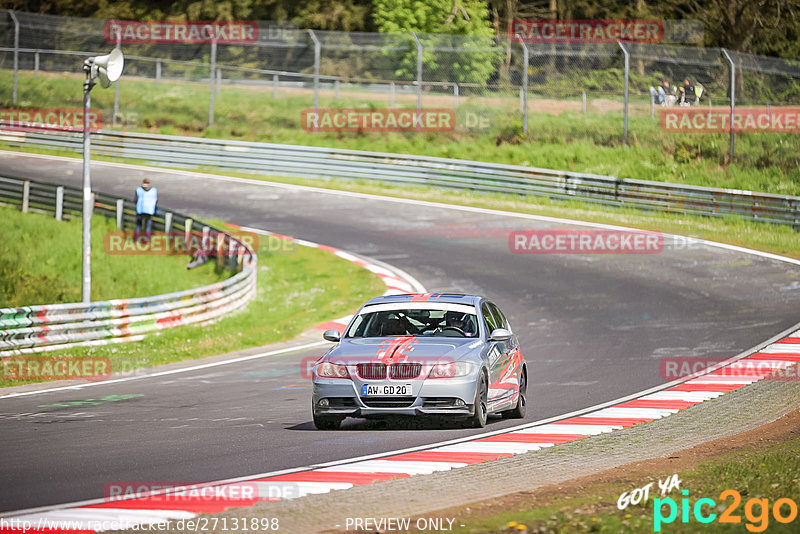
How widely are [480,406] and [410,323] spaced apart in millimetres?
1374

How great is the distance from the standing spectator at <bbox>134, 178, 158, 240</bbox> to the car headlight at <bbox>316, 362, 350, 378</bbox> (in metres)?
17.8

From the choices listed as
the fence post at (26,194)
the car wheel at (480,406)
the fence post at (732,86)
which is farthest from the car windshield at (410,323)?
the fence post at (26,194)

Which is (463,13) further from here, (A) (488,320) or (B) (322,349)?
(A) (488,320)

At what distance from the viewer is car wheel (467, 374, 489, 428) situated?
11.1 metres

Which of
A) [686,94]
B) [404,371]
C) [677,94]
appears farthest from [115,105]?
[404,371]

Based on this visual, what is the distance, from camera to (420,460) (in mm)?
9711

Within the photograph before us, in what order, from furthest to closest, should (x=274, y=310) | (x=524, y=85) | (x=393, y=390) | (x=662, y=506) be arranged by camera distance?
(x=524, y=85) < (x=274, y=310) < (x=393, y=390) < (x=662, y=506)

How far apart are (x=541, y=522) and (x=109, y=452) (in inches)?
184

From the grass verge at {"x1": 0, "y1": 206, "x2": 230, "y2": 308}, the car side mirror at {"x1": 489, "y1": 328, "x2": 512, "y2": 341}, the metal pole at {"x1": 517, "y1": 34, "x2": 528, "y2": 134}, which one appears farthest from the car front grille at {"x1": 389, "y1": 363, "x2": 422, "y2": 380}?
the metal pole at {"x1": 517, "y1": 34, "x2": 528, "y2": 134}

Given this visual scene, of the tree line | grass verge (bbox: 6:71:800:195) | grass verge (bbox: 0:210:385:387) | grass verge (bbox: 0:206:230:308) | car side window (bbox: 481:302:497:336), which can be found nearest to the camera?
car side window (bbox: 481:302:497:336)

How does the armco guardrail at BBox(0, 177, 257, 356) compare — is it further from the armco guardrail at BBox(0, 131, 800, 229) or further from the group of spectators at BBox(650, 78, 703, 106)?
the group of spectators at BBox(650, 78, 703, 106)

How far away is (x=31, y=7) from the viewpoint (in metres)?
66.6

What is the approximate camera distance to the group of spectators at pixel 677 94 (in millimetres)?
34281

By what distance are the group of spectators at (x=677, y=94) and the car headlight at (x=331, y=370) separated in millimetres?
25803
